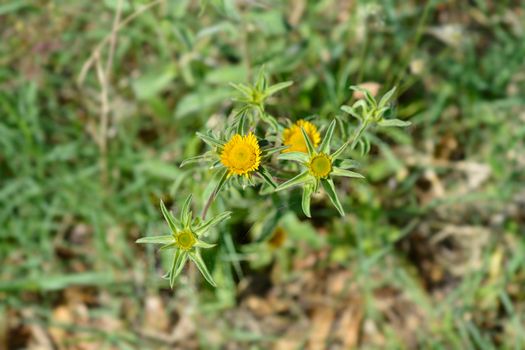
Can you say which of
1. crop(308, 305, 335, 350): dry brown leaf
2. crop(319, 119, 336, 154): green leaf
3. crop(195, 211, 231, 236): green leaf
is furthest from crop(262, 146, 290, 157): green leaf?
crop(308, 305, 335, 350): dry brown leaf

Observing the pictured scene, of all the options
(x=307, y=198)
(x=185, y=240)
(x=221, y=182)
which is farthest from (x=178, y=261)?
(x=307, y=198)

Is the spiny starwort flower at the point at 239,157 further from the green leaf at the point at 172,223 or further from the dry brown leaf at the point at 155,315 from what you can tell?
the dry brown leaf at the point at 155,315

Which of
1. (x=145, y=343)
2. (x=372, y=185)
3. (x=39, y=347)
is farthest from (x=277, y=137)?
(x=39, y=347)

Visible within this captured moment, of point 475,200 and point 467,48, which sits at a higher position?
point 467,48

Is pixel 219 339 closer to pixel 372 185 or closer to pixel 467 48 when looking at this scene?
pixel 372 185

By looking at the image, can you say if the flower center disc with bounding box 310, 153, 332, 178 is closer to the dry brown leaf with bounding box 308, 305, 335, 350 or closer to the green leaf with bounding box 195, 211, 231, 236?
the green leaf with bounding box 195, 211, 231, 236

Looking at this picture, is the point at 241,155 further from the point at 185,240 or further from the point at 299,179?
the point at 185,240

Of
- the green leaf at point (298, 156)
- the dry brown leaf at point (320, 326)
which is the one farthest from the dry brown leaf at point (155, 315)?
the green leaf at point (298, 156)
